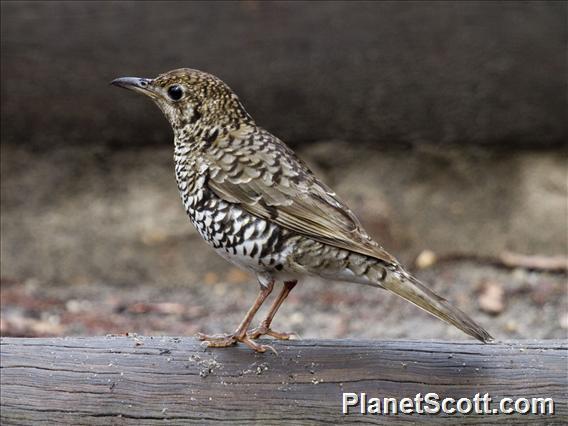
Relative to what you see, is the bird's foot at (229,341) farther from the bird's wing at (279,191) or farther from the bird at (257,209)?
the bird's wing at (279,191)

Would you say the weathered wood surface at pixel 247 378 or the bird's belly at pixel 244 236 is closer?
the weathered wood surface at pixel 247 378

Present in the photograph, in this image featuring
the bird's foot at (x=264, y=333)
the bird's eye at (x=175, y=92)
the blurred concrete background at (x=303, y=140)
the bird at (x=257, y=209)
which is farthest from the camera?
the blurred concrete background at (x=303, y=140)

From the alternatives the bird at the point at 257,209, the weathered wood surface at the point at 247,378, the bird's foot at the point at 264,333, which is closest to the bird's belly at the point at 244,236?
the bird at the point at 257,209

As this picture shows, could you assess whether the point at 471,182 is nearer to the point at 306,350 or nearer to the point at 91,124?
the point at 91,124

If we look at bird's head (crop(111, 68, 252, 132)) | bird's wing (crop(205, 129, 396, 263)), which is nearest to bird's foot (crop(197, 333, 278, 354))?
bird's wing (crop(205, 129, 396, 263))

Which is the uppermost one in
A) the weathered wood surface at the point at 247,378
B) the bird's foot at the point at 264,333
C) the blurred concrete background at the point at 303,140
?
the blurred concrete background at the point at 303,140

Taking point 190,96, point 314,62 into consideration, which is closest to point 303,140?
point 314,62

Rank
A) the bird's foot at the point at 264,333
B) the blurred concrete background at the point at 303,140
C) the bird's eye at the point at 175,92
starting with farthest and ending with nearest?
1. the blurred concrete background at the point at 303,140
2. the bird's eye at the point at 175,92
3. the bird's foot at the point at 264,333
